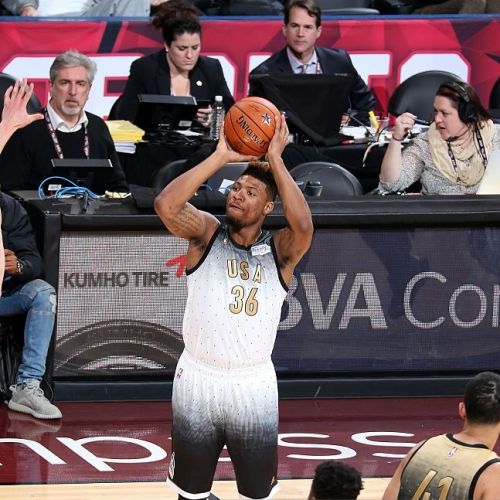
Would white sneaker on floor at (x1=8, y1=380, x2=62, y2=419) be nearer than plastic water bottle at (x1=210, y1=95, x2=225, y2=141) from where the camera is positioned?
Yes

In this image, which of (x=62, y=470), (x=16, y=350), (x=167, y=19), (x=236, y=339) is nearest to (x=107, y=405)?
(x=16, y=350)

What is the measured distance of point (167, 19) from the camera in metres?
11.1

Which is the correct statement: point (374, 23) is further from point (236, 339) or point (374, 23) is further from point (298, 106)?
point (236, 339)

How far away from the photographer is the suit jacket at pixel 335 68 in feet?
38.0

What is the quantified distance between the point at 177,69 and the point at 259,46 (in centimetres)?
169

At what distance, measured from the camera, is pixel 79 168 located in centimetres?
948

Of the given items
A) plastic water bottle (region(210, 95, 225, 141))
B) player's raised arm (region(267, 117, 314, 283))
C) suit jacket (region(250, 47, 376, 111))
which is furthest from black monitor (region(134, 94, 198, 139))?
player's raised arm (region(267, 117, 314, 283))

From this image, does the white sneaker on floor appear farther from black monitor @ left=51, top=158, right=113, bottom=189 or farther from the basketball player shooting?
the basketball player shooting

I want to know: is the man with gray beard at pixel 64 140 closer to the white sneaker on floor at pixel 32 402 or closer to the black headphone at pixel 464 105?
the white sneaker on floor at pixel 32 402

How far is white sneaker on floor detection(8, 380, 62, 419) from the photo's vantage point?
8.49m

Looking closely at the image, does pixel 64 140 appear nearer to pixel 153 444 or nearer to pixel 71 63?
pixel 71 63

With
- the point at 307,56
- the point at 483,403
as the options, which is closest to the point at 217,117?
the point at 307,56

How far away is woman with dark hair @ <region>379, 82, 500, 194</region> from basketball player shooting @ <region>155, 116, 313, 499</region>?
3.15 meters

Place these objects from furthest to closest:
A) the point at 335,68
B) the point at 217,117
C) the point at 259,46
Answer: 1. the point at 259,46
2. the point at 335,68
3. the point at 217,117
